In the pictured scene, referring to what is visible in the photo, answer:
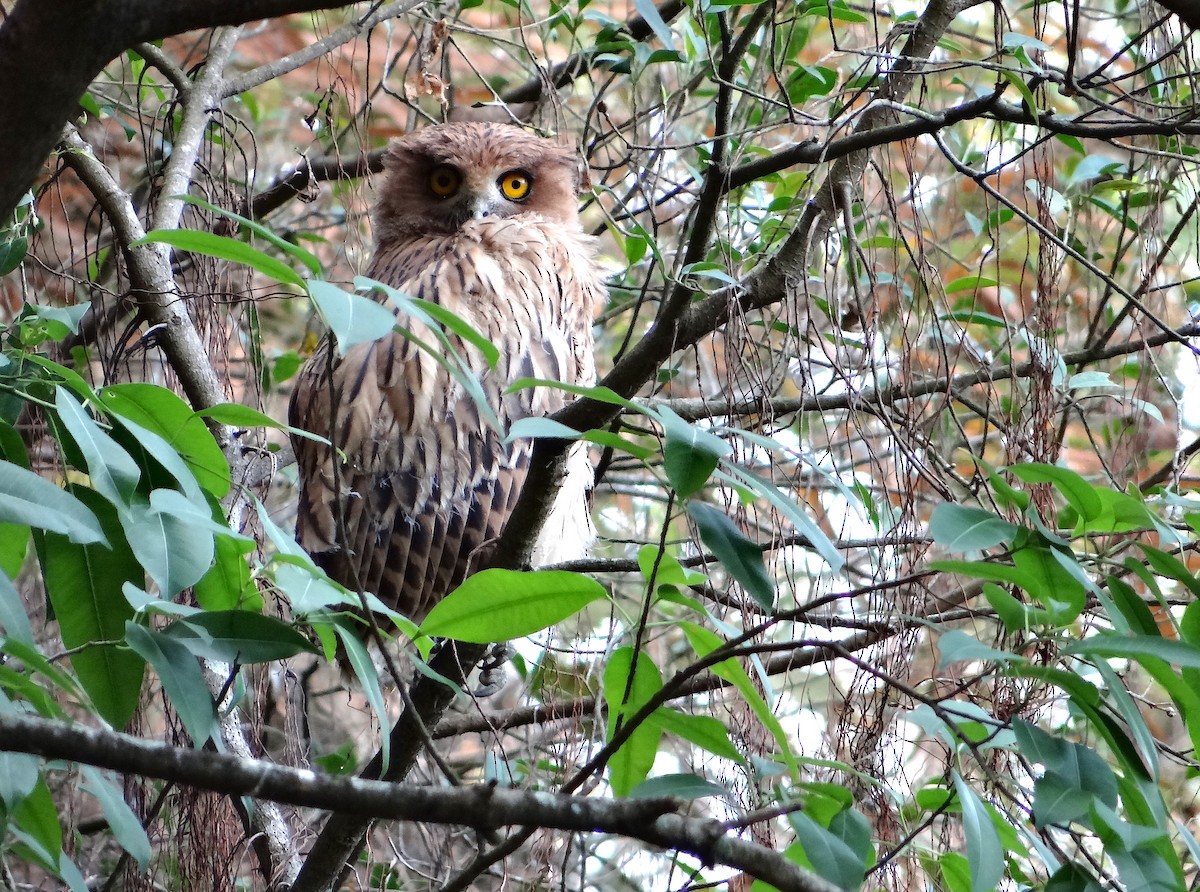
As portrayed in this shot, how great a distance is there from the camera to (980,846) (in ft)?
3.59

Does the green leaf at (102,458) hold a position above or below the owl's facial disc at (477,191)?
below

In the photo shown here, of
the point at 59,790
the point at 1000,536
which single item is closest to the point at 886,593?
the point at 1000,536

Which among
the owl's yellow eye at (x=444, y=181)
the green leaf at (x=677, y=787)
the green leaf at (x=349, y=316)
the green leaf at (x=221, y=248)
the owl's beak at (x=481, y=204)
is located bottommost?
the green leaf at (x=677, y=787)

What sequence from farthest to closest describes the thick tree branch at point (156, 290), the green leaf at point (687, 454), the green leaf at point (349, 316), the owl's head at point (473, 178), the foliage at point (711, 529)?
the owl's head at point (473, 178) < the thick tree branch at point (156, 290) < the foliage at point (711, 529) < the green leaf at point (687, 454) < the green leaf at point (349, 316)

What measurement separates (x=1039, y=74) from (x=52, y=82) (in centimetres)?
117

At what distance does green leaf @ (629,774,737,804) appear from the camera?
1210 millimetres

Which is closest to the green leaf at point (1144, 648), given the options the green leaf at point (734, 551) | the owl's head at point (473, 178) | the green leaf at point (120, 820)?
the green leaf at point (734, 551)

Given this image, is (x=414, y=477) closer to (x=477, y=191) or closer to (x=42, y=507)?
(x=477, y=191)

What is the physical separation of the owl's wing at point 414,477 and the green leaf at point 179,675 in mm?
1244

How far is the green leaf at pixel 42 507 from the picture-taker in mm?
1153

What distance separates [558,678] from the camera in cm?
241

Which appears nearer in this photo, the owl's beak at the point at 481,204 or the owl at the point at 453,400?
the owl at the point at 453,400

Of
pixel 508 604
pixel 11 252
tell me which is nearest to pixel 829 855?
pixel 508 604

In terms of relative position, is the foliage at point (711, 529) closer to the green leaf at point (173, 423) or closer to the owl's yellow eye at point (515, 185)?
the green leaf at point (173, 423)
